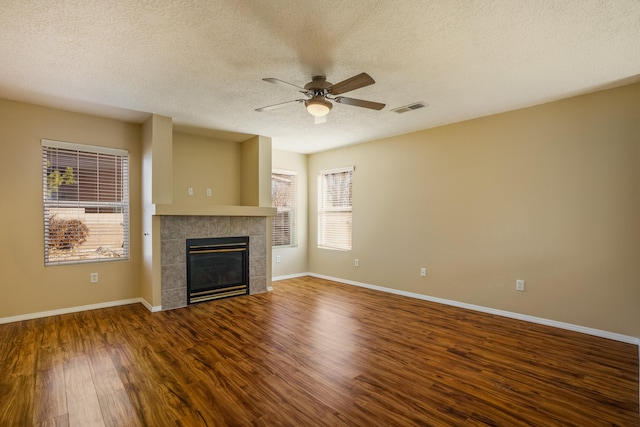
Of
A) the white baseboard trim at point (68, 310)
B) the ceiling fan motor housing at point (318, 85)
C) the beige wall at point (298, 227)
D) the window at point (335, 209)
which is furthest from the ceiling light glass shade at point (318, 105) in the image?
the white baseboard trim at point (68, 310)

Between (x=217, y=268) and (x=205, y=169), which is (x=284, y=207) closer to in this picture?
(x=205, y=169)

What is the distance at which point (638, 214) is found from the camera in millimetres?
2984

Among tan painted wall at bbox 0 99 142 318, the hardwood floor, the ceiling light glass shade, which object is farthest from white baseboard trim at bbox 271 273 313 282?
the ceiling light glass shade

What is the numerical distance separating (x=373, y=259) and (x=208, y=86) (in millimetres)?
3652

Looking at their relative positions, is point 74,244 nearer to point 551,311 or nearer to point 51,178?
point 51,178

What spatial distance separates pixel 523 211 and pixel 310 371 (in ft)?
10.0

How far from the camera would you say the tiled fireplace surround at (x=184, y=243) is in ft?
13.8

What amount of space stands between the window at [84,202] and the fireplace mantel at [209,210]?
766 mm

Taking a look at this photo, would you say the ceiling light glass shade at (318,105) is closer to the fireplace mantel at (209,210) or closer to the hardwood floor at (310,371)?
the hardwood floor at (310,371)

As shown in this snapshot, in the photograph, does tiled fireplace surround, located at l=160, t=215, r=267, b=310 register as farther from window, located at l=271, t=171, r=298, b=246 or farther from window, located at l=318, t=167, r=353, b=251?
window, located at l=318, t=167, r=353, b=251

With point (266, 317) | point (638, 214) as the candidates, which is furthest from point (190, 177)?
point (638, 214)

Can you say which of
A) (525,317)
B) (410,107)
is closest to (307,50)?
(410,107)

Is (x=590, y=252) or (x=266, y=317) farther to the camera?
(x=266, y=317)

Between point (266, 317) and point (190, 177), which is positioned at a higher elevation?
point (190, 177)
